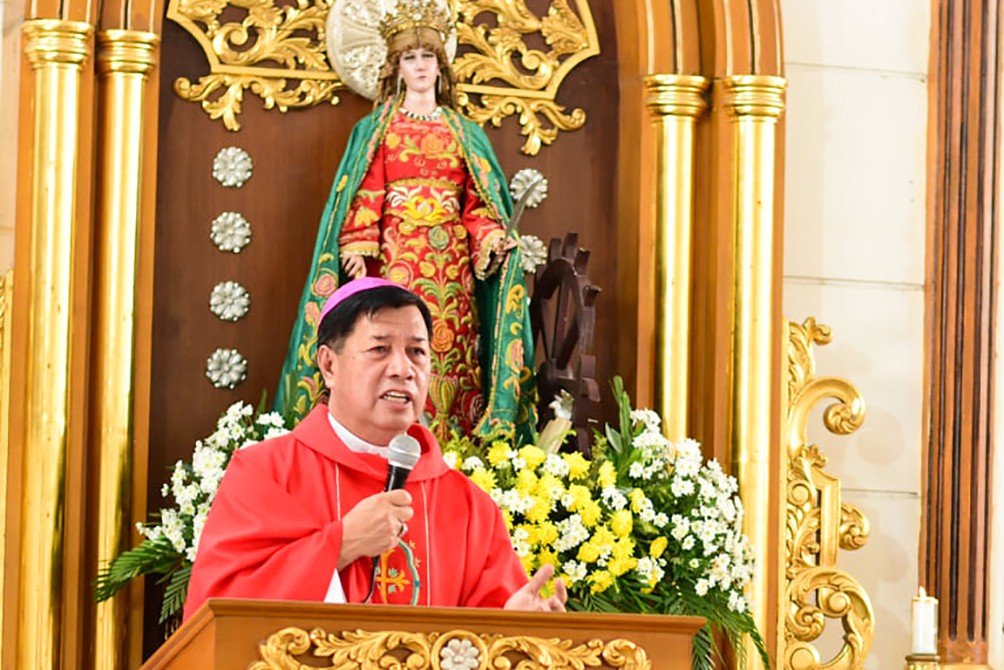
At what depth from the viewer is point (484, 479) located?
20.0 ft

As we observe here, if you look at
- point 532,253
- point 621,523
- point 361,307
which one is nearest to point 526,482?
point 621,523

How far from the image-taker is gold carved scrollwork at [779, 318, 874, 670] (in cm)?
682

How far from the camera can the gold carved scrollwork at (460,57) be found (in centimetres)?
685

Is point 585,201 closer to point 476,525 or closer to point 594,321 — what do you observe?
point 594,321

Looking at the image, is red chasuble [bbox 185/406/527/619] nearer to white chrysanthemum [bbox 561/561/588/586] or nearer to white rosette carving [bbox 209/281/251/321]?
white chrysanthemum [bbox 561/561/588/586]

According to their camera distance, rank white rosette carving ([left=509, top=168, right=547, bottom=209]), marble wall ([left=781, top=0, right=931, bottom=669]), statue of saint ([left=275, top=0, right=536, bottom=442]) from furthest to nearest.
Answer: marble wall ([left=781, top=0, right=931, bottom=669]) < white rosette carving ([left=509, top=168, right=547, bottom=209]) < statue of saint ([left=275, top=0, right=536, bottom=442])

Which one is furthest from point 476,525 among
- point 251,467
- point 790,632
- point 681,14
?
point 681,14

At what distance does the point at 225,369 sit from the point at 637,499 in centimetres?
130

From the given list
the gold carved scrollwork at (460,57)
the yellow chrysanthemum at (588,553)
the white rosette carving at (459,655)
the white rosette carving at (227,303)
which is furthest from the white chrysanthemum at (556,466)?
the white rosette carving at (459,655)

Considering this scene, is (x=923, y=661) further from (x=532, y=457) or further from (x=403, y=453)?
(x=403, y=453)

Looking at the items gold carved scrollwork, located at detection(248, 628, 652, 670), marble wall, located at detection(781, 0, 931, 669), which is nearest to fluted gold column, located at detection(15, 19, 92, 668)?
marble wall, located at detection(781, 0, 931, 669)

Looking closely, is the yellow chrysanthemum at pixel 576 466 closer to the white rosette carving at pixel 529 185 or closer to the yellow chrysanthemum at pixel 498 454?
the yellow chrysanthemum at pixel 498 454

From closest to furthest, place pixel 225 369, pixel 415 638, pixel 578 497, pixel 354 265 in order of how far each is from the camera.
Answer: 1. pixel 415 638
2. pixel 578 497
3. pixel 354 265
4. pixel 225 369

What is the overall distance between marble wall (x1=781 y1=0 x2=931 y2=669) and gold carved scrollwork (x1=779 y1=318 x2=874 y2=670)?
280 millimetres
